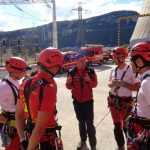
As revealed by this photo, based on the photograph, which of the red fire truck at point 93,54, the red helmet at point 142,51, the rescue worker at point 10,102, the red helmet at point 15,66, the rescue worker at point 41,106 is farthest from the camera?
the red fire truck at point 93,54

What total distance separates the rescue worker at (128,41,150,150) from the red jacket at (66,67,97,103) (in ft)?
7.96

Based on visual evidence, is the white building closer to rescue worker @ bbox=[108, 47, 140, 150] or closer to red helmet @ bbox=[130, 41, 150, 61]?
rescue worker @ bbox=[108, 47, 140, 150]

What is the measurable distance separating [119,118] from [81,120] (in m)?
0.84

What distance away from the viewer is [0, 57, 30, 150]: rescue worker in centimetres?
441

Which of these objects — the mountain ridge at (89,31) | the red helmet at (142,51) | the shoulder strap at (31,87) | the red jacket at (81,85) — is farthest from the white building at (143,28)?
the mountain ridge at (89,31)

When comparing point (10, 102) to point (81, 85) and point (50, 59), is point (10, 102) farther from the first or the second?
point (81, 85)

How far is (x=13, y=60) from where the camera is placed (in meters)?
4.60

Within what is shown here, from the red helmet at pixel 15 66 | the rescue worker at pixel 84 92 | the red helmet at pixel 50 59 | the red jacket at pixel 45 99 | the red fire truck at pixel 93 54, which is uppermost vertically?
the red helmet at pixel 50 59

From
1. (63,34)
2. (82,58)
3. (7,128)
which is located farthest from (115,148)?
(63,34)

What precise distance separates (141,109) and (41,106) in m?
1.24

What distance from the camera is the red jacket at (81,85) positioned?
6.36 metres

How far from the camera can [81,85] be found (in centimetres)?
639

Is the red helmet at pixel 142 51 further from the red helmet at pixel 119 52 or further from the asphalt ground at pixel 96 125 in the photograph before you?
the asphalt ground at pixel 96 125

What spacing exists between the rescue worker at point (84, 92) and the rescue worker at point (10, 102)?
193cm
